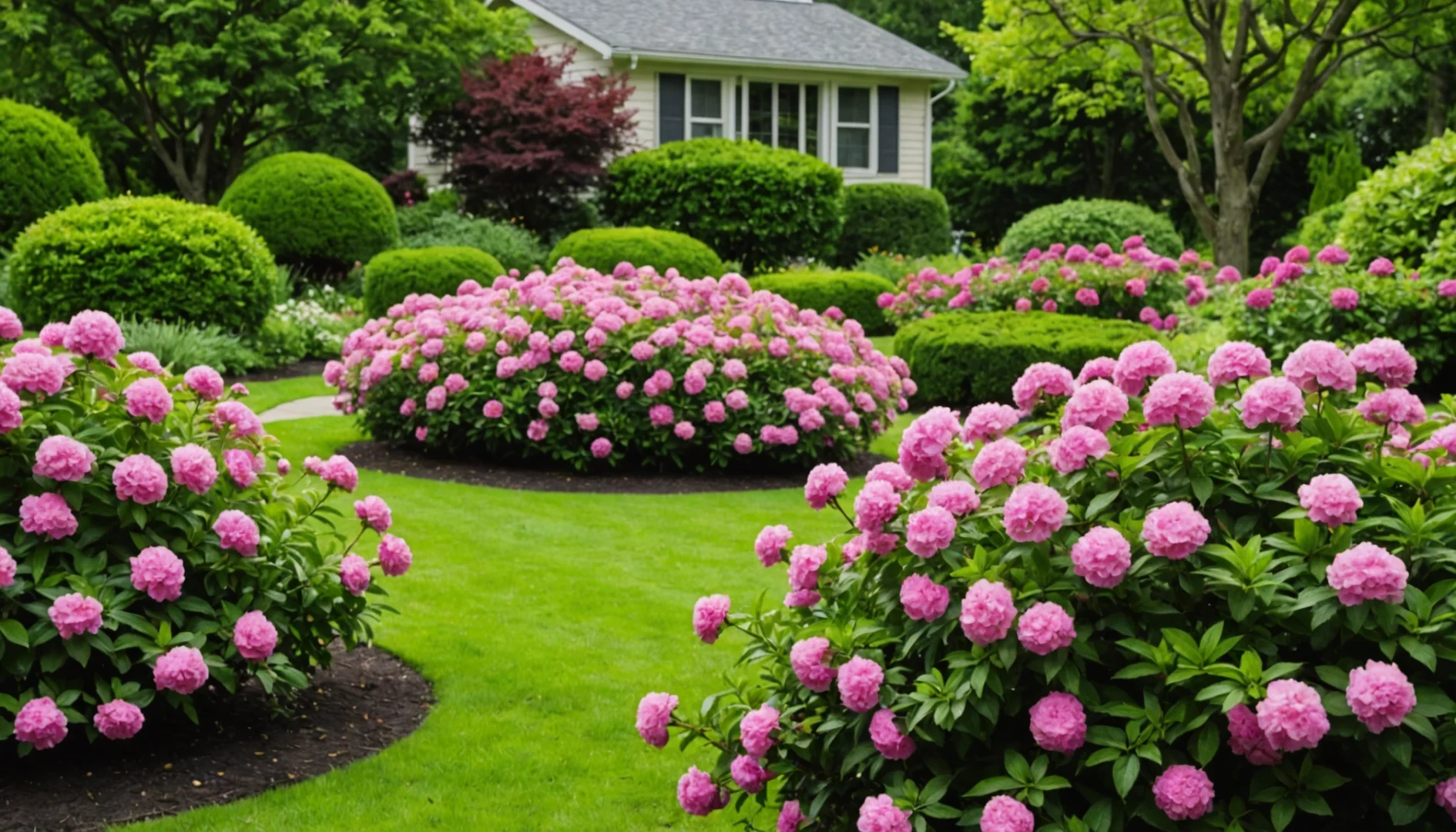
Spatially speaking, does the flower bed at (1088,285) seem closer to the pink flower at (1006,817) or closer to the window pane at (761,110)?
the pink flower at (1006,817)

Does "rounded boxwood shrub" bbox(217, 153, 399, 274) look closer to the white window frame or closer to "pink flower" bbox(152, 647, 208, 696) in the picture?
the white window frame

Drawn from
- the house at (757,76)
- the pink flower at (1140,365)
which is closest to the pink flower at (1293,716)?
the pink flower at (1140,365)

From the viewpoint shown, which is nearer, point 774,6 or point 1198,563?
point 1198,563

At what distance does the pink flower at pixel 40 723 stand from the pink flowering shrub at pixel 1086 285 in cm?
1109

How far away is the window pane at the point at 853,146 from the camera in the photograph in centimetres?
2662

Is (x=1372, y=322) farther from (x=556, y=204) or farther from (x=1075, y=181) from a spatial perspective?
(x=1075, y=181)

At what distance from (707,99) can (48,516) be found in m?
22.9

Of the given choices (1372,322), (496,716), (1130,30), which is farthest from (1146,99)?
(496,716)

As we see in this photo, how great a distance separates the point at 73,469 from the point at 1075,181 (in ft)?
97.2

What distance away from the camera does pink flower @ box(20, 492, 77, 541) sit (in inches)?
135

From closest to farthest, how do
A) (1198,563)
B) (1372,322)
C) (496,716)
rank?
(1198,563)
(496,716)
(1372,322)

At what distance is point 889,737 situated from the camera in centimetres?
262

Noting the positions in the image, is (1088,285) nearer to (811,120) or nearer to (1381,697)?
(1381,697)

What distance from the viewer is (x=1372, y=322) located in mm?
9086
